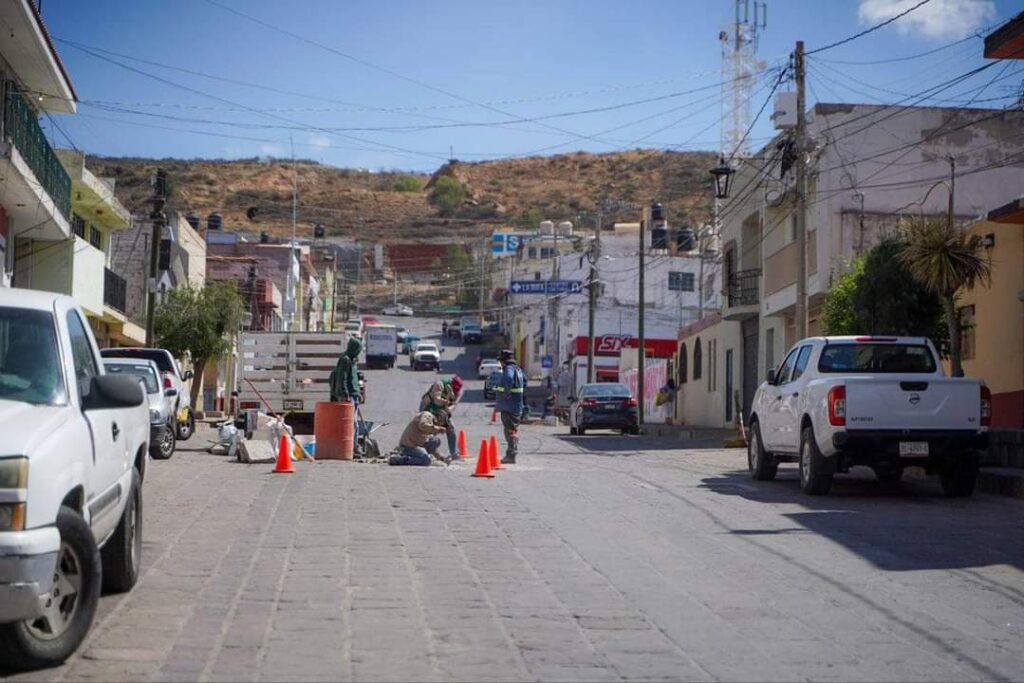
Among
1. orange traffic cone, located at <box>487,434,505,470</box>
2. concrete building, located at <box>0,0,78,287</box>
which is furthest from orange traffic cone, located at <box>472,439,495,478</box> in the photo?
concrete building, located at <box>0,0,78,287</box>

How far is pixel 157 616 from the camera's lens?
803 cm

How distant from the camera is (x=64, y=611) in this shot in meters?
6.82

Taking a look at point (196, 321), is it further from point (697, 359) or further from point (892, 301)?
point (892, 301)

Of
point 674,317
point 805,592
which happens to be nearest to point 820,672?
point 805,592

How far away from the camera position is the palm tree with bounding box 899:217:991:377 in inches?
798

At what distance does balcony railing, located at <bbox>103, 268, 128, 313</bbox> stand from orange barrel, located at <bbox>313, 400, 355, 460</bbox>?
2091cm

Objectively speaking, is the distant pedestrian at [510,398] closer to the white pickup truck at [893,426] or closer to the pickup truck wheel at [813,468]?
the white pickup truck at [893,426]

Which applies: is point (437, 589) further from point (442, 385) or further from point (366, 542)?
point (442, 385)

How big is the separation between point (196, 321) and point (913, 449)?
37.2 metres

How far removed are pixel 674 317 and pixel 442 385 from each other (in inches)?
2224

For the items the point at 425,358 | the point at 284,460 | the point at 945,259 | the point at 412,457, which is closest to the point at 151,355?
the point at 412,457

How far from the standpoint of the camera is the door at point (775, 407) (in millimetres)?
18344

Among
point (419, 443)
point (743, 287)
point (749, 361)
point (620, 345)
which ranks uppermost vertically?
point (743, 287)

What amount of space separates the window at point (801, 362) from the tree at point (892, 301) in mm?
5250
